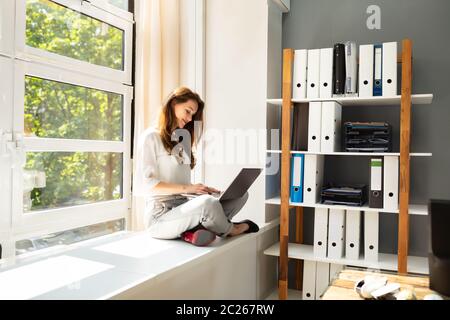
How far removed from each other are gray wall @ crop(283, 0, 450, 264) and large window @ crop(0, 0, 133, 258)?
1.35 metres

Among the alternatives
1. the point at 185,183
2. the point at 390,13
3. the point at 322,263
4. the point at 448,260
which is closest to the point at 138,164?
the point at 185,183

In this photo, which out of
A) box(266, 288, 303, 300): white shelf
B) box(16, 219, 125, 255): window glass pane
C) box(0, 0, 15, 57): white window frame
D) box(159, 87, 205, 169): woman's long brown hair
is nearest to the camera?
box(0, 0, 15, 57): white window frame

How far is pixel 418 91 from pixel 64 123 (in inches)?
76.8

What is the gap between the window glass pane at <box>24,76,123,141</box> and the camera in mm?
1870

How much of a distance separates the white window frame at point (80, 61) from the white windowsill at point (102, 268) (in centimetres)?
88

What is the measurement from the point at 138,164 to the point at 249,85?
0.95 metres

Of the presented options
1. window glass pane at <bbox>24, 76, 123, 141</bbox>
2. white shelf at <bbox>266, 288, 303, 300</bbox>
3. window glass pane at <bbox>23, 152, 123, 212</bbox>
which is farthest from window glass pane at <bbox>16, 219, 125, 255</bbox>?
white shelf at <bbox>266, 288, 303, 300</bbox>

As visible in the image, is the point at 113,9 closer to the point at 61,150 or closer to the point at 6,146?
the point at 61,150

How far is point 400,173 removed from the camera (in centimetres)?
213

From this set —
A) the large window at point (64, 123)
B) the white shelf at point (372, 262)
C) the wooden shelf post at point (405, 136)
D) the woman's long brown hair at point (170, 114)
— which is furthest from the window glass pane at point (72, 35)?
the wooden shelf post at point (405, 136)

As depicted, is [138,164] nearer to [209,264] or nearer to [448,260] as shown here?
[209,264]

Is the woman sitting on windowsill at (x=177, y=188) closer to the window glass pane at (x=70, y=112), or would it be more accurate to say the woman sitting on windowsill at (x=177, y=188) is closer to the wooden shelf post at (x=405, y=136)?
the window glass pane at (x=70, y=112)

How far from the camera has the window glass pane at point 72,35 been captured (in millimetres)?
1872

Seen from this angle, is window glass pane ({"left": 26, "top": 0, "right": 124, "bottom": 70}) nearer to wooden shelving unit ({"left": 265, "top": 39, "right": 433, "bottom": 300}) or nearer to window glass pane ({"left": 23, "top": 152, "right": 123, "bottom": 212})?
window glass pane ({"left": 23, "top": 152, "right": 123, "bottom": 212})
